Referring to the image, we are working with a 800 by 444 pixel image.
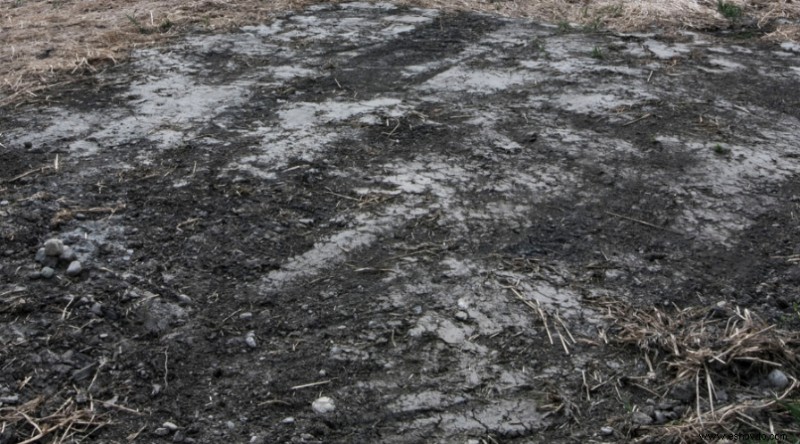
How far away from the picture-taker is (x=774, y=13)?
5152 mm

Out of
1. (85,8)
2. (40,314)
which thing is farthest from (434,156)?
(85,8)

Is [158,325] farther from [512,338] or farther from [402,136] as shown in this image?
[402,136]

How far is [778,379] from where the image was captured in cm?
204

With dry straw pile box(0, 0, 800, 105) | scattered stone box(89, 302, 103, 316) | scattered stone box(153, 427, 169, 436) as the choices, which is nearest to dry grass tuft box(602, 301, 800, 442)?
scattered stone box(153, 427, 169, 436)

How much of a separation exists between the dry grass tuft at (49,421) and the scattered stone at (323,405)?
516 millimetres

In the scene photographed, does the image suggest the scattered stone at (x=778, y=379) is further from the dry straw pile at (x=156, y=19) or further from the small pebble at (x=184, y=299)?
the dry straw pile at (x=156, y=19)

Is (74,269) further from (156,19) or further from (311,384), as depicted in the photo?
(156,19)

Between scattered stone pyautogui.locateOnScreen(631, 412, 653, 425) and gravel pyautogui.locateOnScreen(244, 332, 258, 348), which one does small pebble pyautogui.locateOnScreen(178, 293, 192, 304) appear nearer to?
gravel pyautogui.locateOnScreen(244, 332, 258, 348)

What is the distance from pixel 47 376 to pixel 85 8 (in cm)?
418

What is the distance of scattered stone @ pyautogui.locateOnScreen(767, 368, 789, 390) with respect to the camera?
2033mm

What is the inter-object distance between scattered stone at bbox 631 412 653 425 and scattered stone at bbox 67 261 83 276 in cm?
170

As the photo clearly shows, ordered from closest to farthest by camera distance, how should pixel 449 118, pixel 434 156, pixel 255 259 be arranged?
pixel 255 259 < pixel 434 156 < pixel 449 118

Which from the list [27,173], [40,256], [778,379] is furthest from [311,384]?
[27,173]

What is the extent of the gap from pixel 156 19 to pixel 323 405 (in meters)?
3.84
